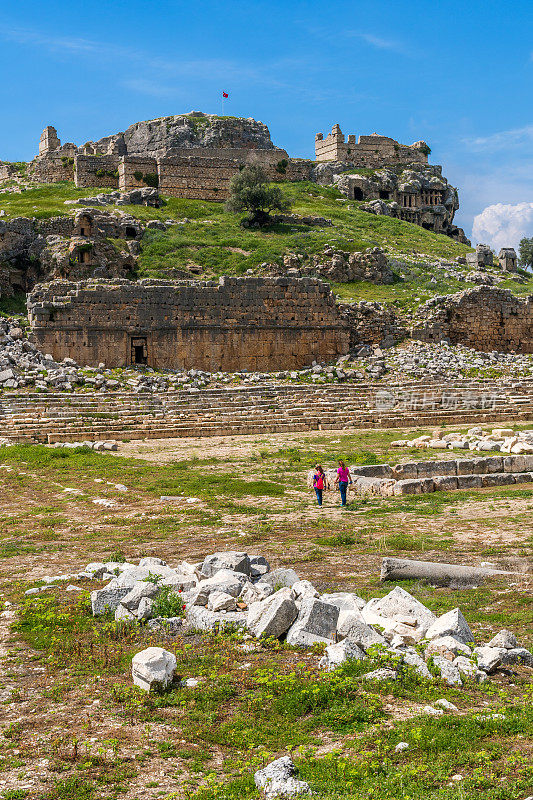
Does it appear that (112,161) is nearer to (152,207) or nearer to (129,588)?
(152,207)

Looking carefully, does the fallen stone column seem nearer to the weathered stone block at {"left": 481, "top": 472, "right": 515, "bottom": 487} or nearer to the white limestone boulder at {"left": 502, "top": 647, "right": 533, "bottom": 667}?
the white limestone boulder at {"left": 502, "top": 647, "right": 533, "bottom": 667}

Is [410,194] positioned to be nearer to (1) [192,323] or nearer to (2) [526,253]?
(2) [526,253]

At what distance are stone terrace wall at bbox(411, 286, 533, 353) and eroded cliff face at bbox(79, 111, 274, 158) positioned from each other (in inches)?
1363

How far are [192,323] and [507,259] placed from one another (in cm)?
2991

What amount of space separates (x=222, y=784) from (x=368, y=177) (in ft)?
200

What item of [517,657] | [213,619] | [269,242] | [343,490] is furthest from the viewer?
[269,242]

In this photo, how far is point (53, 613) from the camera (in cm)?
739

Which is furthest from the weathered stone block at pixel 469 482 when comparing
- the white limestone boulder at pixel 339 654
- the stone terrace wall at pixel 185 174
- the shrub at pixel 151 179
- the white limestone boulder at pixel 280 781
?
the shrub at pixel 151 179

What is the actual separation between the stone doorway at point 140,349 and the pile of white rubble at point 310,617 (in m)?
19.9

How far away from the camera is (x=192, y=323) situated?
28.4 metres

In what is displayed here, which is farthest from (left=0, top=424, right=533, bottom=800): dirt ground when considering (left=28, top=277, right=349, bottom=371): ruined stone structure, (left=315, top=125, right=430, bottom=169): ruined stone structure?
(left=315, top=125, right=430, bottom=169): ruined stone structure

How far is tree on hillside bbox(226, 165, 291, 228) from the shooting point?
1791 inches

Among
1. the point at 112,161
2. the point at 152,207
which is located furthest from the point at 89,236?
the point at 112,161

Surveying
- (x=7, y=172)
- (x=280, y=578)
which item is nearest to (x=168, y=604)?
(x=280, y=578)
